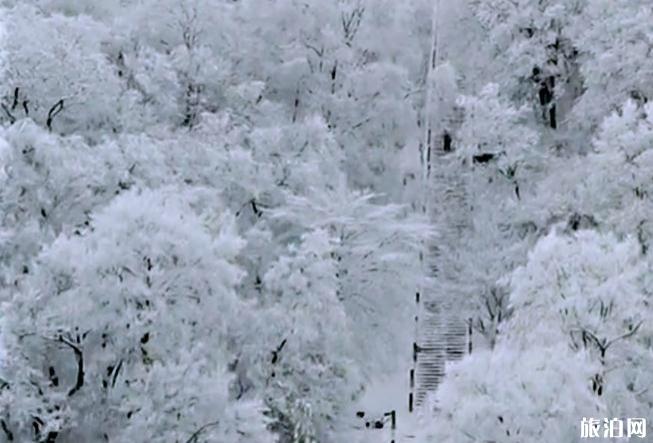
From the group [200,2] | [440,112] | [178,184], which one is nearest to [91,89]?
[178,184]

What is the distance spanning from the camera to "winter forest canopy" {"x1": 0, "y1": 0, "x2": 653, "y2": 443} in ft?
80.9

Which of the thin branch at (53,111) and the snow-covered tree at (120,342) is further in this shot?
the thin branch at (53,111)

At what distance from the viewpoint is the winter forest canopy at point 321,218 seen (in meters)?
24.7

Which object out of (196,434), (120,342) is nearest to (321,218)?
(120,342)

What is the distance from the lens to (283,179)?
3500cm

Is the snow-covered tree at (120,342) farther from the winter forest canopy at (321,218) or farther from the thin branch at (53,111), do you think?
the thin branch at (53,111)

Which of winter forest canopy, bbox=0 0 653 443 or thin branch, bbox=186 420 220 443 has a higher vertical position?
winter forest canopy, bbox=0 0 653 443

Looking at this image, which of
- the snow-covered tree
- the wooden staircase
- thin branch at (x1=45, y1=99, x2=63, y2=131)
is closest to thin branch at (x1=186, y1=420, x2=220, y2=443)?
the snow-covered tree

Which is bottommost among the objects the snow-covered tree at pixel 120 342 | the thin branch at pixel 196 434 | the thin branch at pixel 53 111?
the thin branch at pixel 196 434

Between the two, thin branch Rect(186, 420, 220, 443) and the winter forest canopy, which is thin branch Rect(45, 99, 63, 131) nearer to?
the winter forest canopy

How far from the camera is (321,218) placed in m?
33.1

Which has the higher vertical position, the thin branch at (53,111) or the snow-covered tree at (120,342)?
the thin branch at (53,111)

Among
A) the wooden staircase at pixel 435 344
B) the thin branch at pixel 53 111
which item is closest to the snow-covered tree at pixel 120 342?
the thin branch at pixel 53 111

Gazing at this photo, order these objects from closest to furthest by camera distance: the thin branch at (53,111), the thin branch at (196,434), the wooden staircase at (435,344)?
the thin branch at (196,434), the thin branch at (53,111), the wooden staircase at (435,344)
